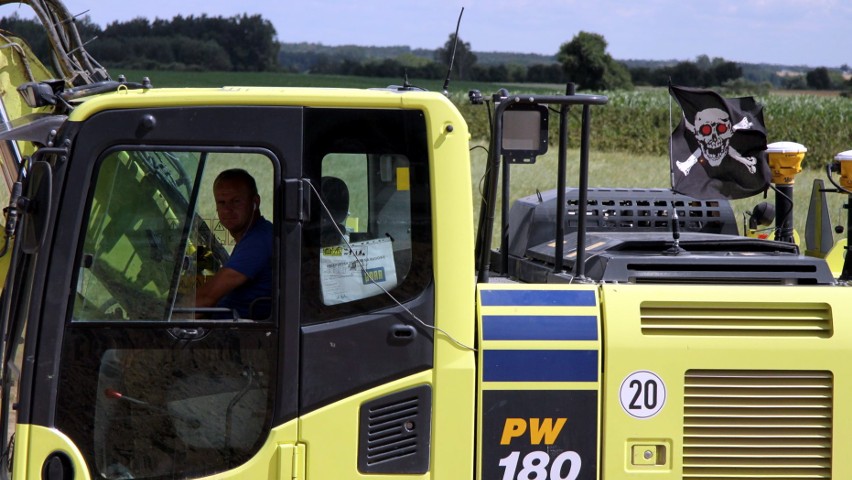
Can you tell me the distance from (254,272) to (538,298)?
0.98 metres

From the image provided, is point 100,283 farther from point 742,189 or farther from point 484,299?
point 742,189

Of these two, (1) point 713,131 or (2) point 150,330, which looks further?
(1) point 713,131

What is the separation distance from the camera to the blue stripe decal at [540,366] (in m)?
3.43

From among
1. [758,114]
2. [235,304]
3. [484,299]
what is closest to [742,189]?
[758,114]

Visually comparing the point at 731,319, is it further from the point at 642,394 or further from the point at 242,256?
the point at 242,256

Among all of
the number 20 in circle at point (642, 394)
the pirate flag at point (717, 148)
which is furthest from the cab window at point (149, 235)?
the pirate flag at point (717, 148)

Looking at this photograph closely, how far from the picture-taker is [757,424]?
3.59m

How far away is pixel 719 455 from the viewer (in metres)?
3.58

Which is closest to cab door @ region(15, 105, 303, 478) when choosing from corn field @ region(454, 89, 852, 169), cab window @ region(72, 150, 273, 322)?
cab window @ region(72, 150, 273, 322)

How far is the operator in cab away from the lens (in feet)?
11.1

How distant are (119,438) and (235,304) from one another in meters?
0.58

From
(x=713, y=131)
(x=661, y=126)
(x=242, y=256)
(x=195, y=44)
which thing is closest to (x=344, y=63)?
(x=195, y=44)

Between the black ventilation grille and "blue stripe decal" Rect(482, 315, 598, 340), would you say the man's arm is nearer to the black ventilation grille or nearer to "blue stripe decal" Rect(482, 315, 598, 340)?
the black ventilation grille

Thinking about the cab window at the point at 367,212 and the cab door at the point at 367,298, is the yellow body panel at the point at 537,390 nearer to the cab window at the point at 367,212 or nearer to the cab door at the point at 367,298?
the cab door at the point at 367,298
